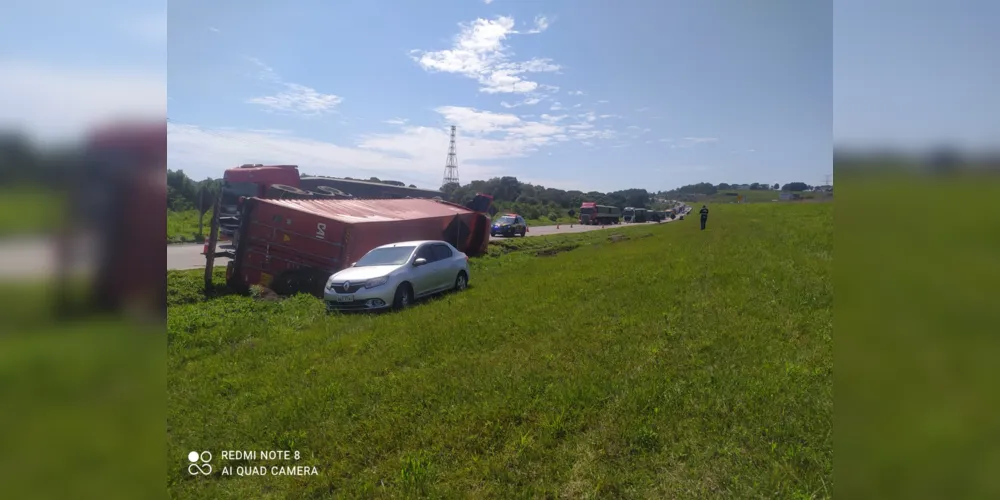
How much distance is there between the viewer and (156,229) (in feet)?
11.1

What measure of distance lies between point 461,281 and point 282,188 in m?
2.71

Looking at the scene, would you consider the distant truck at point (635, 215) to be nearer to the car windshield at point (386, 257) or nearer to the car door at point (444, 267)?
the car door at point (444, 267)

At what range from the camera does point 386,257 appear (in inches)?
260

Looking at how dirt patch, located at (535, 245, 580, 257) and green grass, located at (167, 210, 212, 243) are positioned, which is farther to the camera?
dirt patch, located at (535, 245, 580, 257)

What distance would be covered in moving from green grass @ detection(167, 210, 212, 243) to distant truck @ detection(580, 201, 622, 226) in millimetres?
4320

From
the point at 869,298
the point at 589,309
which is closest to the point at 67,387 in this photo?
the point at 589,309

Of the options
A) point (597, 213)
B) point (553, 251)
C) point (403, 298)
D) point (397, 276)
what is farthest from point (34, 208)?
point (553, 251)

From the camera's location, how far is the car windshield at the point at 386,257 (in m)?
6.43

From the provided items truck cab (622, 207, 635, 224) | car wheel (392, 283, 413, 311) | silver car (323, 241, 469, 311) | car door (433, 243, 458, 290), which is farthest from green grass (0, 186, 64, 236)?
truck cab (622, 207, 635, 224)

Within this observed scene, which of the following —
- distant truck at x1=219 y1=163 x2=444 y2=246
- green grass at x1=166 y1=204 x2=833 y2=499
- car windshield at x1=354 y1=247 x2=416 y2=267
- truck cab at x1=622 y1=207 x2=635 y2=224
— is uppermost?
distant truck at x1=219 y1=163 x2=444 y2=246

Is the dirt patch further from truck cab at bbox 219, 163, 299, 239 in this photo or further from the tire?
truck cab at bbox 219, 163, 299, 239

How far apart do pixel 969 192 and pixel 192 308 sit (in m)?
6.47

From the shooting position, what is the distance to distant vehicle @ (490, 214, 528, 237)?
7.70 meters

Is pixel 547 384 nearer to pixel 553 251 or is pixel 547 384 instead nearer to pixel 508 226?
pixel 508 226
